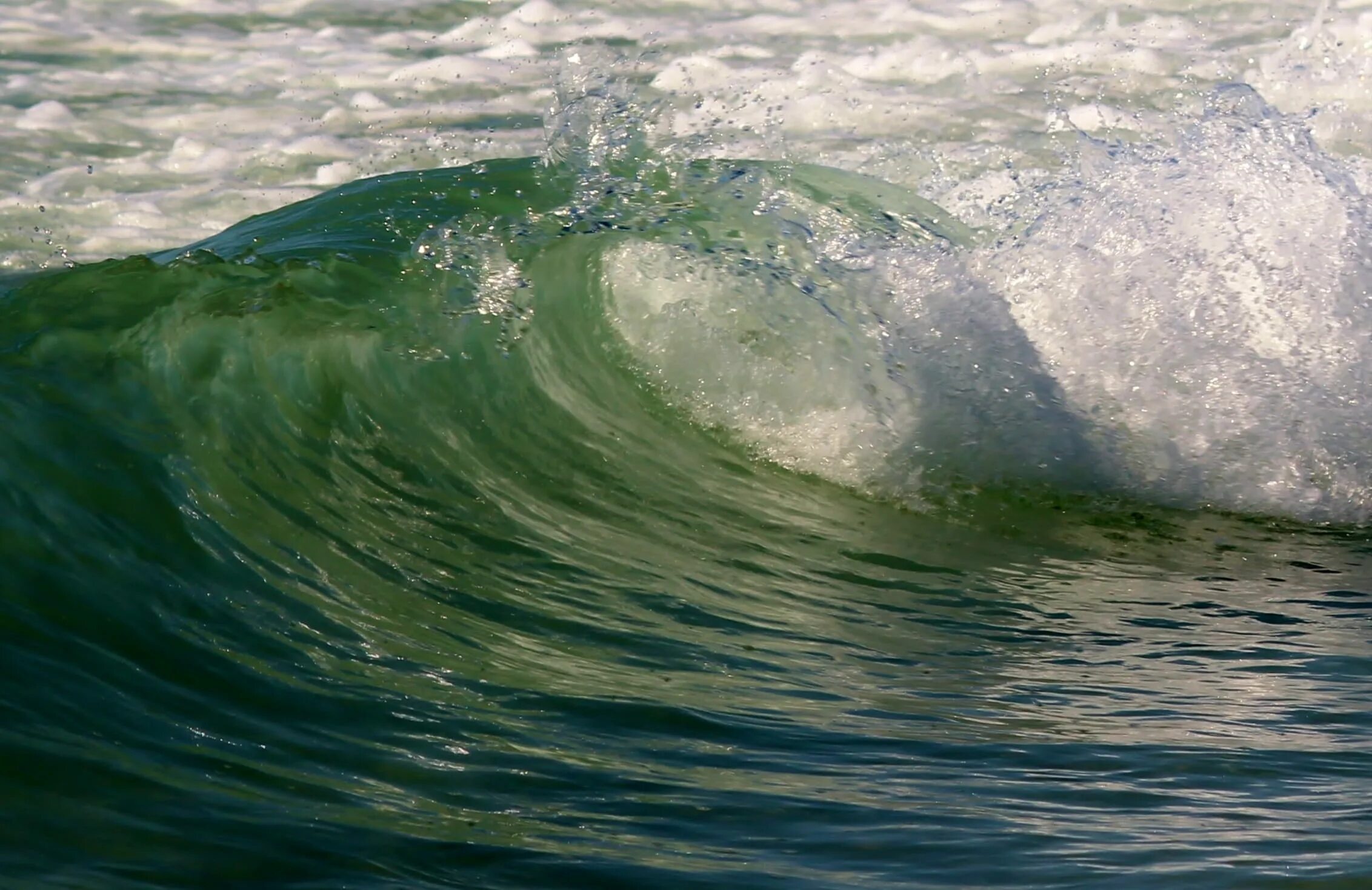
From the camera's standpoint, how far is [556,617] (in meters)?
4.66

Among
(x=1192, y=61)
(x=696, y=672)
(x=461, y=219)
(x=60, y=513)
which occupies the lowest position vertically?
(x=696, y=672)

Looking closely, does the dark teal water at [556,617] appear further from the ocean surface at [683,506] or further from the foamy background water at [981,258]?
the foamy background water at [981,258]

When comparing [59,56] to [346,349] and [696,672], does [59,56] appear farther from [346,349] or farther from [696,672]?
[696,672]

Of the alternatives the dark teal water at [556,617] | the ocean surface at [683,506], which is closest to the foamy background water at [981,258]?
the ocean surface at [683,506]

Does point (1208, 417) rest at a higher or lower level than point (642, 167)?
lower

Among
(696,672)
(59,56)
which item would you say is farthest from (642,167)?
(59,56)

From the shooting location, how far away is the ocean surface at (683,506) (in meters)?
3.12

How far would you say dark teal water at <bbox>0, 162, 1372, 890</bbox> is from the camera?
9.85 ft

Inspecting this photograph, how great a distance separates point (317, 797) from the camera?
3.13 meters

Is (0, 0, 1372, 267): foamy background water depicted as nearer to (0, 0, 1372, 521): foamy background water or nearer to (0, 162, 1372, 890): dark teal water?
(0, 0, 1372, 521): foamy background water

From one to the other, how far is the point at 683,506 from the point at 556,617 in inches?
61.5

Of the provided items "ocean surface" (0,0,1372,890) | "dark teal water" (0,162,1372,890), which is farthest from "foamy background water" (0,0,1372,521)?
"dark teal water" (0,162,1372,890)

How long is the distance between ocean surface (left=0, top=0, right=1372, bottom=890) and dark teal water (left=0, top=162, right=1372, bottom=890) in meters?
0.02

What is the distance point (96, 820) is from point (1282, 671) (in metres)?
3.06
